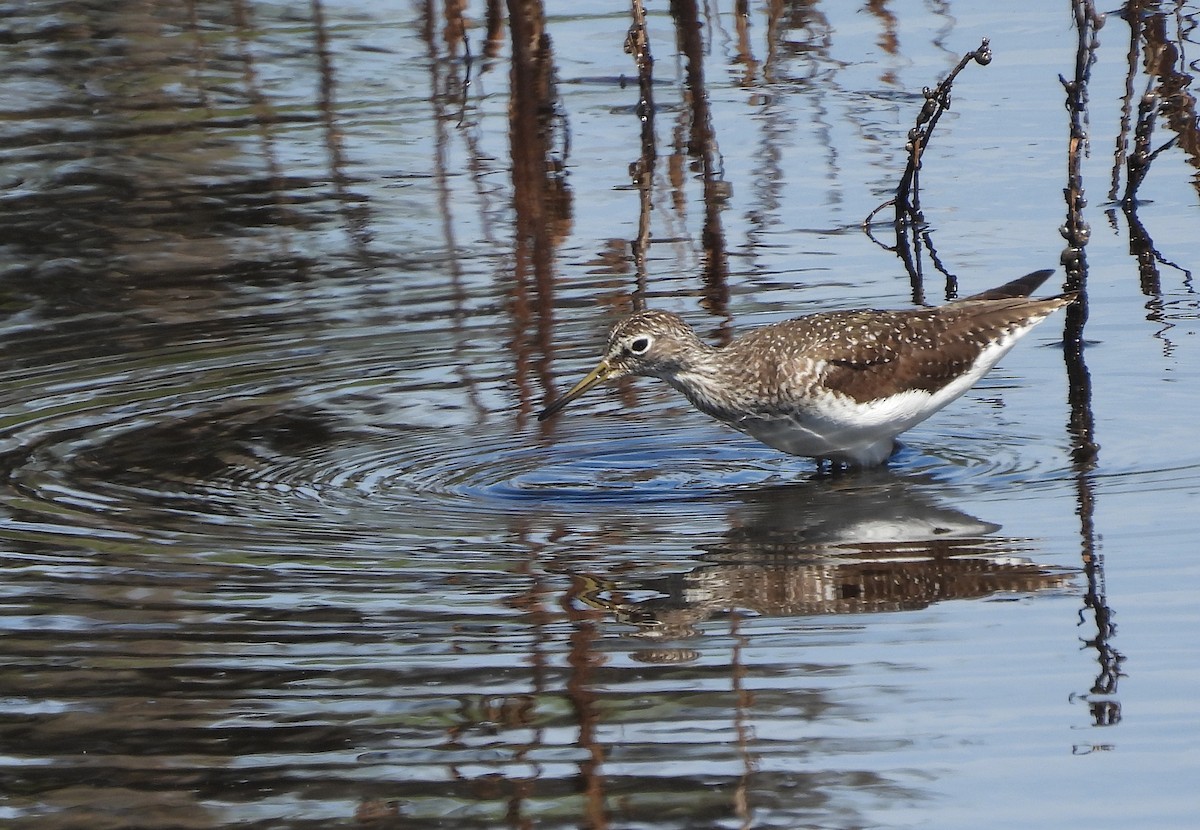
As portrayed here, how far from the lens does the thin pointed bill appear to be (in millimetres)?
9188

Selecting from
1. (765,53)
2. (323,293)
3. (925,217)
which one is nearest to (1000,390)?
(925,217)

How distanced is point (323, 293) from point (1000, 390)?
4.19 m

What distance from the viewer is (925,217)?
498 inches

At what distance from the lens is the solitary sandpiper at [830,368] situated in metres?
8.91

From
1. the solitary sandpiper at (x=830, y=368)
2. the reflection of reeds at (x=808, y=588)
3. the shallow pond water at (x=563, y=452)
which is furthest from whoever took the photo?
the solitary sandpiper at (x=830, y=368)

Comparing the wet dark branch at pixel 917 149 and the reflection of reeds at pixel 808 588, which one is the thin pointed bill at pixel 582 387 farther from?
the wet dark branch at pixel 917 149

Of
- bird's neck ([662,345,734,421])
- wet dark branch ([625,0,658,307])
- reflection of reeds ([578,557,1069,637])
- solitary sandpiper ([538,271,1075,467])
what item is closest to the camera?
reflection of reeds ([578,557,1069,637])

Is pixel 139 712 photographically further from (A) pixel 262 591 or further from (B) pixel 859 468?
(B) pixel 859 468

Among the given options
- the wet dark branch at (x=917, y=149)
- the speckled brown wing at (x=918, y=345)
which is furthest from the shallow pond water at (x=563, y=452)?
the speckled brown wing at (x=918, y=345)

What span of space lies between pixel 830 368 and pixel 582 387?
118 cm

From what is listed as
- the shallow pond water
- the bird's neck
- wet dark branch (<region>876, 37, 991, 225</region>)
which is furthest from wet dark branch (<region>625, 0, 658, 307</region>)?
the bird's neck

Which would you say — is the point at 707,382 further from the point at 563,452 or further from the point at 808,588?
the point at 808,588

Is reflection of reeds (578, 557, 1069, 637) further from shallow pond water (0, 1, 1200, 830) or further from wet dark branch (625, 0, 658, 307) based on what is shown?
wet dark branch (625, 0, 658, 307)

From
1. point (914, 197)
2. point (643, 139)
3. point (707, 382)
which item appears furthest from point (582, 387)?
point (643, 139)
